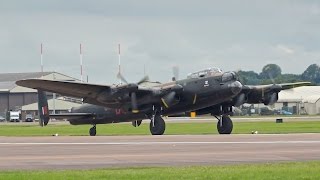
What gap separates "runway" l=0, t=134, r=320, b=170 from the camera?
2566 cm

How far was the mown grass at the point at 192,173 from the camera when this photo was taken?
2119 centimetres

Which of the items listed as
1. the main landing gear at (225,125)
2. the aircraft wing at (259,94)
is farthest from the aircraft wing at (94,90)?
the aircraft wing at (259,94)

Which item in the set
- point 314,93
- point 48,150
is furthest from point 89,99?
point 314,93

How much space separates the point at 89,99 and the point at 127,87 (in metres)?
3.84

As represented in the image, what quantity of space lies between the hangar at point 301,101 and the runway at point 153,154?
135 meters

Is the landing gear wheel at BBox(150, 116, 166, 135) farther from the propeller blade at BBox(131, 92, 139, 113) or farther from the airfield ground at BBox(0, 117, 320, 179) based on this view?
the airfield ground at BBox(0, 117, 320, 179)

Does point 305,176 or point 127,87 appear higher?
point 127,87

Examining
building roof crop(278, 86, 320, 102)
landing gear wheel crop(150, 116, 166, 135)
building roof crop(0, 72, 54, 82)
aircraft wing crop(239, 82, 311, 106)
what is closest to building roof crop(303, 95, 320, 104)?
building roof crop(278, 86, 320, 102)

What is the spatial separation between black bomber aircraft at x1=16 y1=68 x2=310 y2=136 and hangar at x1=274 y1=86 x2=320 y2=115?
377ft

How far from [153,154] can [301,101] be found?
151 meters

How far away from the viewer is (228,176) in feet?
69.6

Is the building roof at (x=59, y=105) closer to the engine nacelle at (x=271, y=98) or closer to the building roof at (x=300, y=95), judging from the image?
the building roof at (x=300, y=95)

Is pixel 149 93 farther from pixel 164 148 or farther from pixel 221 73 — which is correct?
pixel 164 148

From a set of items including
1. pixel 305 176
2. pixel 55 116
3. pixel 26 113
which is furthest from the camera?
pixel 26 113
